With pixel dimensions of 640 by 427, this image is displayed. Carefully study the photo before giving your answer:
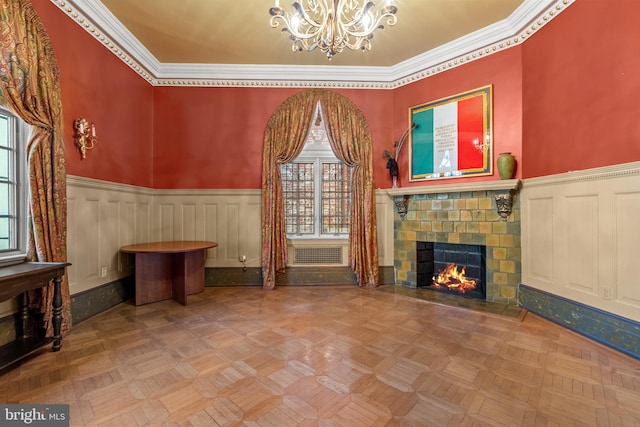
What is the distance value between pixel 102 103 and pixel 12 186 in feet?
4.54

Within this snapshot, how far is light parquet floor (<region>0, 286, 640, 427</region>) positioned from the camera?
66.1 inches

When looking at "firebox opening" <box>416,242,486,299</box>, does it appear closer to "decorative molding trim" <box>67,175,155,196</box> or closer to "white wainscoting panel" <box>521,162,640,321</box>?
"white wainscoting panel" <box>521,162,640,321</box>

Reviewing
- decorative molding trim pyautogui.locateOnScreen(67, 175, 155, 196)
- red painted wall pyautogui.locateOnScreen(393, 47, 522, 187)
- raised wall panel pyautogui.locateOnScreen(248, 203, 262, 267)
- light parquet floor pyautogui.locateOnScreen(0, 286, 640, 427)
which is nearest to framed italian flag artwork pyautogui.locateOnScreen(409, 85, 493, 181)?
red painted wall pyautogui.locateOnScreen(393, 47, 522, 187)

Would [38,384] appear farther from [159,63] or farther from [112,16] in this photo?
[159,63]

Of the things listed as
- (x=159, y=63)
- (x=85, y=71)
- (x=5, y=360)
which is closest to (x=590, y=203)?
(x=5, y=360)

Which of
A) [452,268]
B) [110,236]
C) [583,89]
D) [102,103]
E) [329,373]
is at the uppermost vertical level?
[102,103]

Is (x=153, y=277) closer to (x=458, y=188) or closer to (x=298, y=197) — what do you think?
(x=298, y=197)

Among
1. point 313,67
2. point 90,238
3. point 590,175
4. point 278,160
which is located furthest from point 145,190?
point 590,175

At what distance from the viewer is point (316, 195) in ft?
15.6

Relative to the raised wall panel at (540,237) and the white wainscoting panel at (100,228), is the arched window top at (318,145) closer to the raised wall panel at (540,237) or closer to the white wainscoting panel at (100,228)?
the white wainscoting panel at (100,228)

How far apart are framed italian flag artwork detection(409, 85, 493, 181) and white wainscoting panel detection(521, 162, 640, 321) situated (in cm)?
73

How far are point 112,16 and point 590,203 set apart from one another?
210 inches

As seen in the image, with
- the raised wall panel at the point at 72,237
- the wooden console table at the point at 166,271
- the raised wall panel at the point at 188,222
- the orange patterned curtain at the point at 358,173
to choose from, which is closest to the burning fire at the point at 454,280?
the orange patterned curtain at the point at 358,173

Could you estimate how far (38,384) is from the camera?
1.95 m
